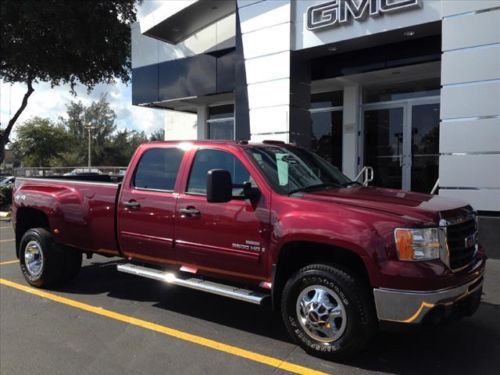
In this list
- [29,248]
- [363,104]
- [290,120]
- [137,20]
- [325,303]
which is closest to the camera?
[325,303]

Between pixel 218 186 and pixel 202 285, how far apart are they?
1.09 m

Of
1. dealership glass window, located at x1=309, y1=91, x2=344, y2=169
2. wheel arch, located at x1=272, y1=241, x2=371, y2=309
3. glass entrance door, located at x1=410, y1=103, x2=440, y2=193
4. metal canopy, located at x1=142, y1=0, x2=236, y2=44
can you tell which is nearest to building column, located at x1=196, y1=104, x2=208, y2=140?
metal canopy, located at x1=142, y1=0, x2=236, y2=44

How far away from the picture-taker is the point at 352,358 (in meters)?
4.27

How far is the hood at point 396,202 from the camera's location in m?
4.01

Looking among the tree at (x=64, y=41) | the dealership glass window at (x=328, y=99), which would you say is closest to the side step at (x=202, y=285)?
the dealership glass window at (x=328, y=99)

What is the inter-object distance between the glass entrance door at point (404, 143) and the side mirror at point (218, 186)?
A: 8.65 metres

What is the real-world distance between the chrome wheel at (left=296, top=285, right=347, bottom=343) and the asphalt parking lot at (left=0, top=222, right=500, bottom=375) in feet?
0.82

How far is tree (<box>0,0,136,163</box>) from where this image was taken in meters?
15.4

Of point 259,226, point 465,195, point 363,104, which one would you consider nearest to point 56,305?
point 259,226

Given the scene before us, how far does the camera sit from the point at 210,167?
17.3 ft

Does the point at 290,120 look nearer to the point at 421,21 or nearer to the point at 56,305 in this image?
the point at 421,21

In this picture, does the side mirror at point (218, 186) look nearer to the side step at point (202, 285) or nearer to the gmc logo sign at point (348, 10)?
the side step at point (202, 285)

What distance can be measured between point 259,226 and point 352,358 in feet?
4.51

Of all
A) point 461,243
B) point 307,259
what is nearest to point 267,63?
point 307,259
